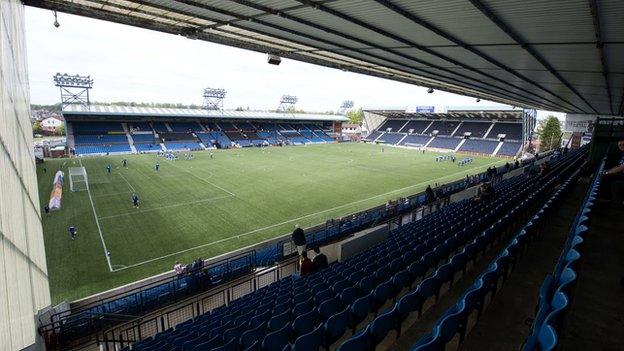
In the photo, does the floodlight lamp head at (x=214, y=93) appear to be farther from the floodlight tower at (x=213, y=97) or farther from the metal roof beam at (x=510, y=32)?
the metal roof beam at (x=510, y=32)

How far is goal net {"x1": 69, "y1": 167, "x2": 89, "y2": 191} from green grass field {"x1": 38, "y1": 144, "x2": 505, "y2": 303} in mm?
805

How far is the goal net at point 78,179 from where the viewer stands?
2592 cm

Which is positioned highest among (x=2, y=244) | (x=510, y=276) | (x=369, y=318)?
(x=2, y=244)

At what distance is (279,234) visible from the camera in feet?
57.9

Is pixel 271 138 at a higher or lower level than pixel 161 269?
higher

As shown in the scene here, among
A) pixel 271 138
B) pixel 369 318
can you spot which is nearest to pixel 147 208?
pixel 369 318

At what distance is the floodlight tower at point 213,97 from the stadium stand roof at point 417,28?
6402 centimetres

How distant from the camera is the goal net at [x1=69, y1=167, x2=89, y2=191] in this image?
85.0 ft

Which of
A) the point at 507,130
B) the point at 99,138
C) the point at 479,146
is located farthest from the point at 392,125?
Answer: the point at 99,138

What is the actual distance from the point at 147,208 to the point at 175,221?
3.82m

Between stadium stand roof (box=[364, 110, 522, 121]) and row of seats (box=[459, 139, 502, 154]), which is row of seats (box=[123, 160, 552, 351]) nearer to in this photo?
row of seats (box=[459, 139, 502, 154])

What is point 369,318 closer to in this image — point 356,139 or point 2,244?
point 2,244

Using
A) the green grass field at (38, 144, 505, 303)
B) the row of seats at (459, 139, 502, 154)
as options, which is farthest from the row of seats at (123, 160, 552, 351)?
the row of seats at (459, 139, 502, 154)

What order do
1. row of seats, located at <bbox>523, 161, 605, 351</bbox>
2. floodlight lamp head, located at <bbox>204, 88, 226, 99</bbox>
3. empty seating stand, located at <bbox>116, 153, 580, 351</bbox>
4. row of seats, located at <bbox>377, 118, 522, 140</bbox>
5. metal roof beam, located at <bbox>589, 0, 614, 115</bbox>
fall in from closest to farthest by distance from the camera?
row of seats, located at <bbox>523, 161, 605, 351</bbox> < empty seating stand, located at <bbox>116, 153, 580, 351</bbox> < metal roof beam, located at <bbox>589, 0, 614, 115</bbox> < row of seats, located at <bbox>377, 118, 522, 140</bbox> < floodlight lamp head, located at <bbox>204, 88, 226, 99</bbox>
